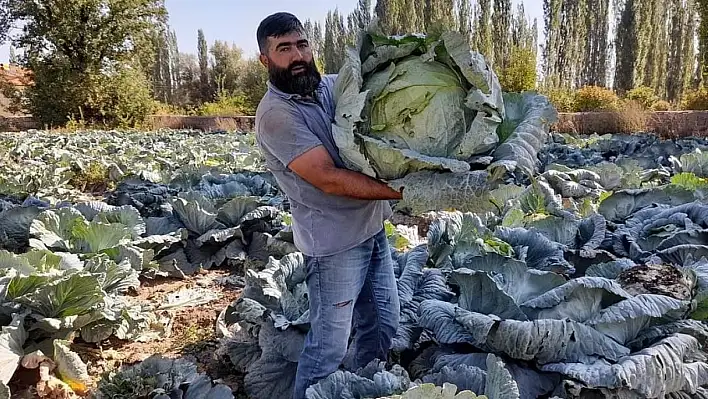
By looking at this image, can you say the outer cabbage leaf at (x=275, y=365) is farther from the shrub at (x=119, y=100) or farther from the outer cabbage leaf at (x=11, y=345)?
the shrub at (x=119, y=100)

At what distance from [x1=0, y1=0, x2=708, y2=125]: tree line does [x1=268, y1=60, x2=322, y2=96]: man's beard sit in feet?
72.2

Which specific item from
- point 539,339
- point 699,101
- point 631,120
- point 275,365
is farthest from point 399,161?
point 699,101

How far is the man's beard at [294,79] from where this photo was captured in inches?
83.4

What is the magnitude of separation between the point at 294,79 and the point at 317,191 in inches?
16.8

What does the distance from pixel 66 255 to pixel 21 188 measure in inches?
156

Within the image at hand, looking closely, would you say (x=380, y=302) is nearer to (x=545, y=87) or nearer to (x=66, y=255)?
(x=66, y=255)

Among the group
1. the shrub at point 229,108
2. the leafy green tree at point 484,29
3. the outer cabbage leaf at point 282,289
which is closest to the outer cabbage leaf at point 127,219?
the outer cabbage leaf at point 282,289

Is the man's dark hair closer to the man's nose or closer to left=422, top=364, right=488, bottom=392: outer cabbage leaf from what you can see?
the man's nose

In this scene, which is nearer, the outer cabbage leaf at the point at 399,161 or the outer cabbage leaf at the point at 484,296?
the outer cabbage leaf at the point at 399,161

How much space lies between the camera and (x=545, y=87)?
2594 cm

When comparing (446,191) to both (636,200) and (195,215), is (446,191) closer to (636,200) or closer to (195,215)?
(636,200)

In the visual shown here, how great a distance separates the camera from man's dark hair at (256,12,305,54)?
2094 millimetres

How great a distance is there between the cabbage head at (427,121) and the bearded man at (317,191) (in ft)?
0.36

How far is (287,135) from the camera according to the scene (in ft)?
6.78
